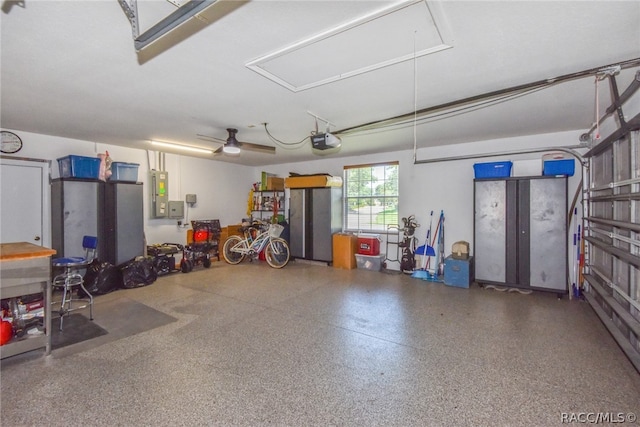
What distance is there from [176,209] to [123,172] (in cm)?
139

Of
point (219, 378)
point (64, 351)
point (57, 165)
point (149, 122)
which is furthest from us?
point (57, 165)

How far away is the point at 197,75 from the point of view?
2.64 metres

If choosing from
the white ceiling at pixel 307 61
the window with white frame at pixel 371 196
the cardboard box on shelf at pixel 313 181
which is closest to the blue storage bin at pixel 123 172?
the white ceiling at pixel 307 61

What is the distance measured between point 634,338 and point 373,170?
491cm

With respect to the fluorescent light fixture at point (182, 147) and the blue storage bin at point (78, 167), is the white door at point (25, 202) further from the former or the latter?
the fluorescent light fixture at point (182, 147)

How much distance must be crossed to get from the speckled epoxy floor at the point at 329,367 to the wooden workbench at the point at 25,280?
0.49ft

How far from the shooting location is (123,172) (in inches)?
211

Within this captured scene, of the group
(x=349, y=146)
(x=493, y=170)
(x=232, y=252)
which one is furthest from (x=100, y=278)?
(x=493, y=170)

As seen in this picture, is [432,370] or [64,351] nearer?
[432,370]

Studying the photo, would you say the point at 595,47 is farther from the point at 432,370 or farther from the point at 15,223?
the point at 15,223

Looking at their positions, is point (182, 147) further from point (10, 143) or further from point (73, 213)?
point (10, 143)

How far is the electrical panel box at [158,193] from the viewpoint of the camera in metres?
6.16

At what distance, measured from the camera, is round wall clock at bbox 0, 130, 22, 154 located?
14.5 feet

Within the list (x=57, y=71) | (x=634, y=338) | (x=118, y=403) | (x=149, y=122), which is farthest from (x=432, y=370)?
(x=149, y=122)
